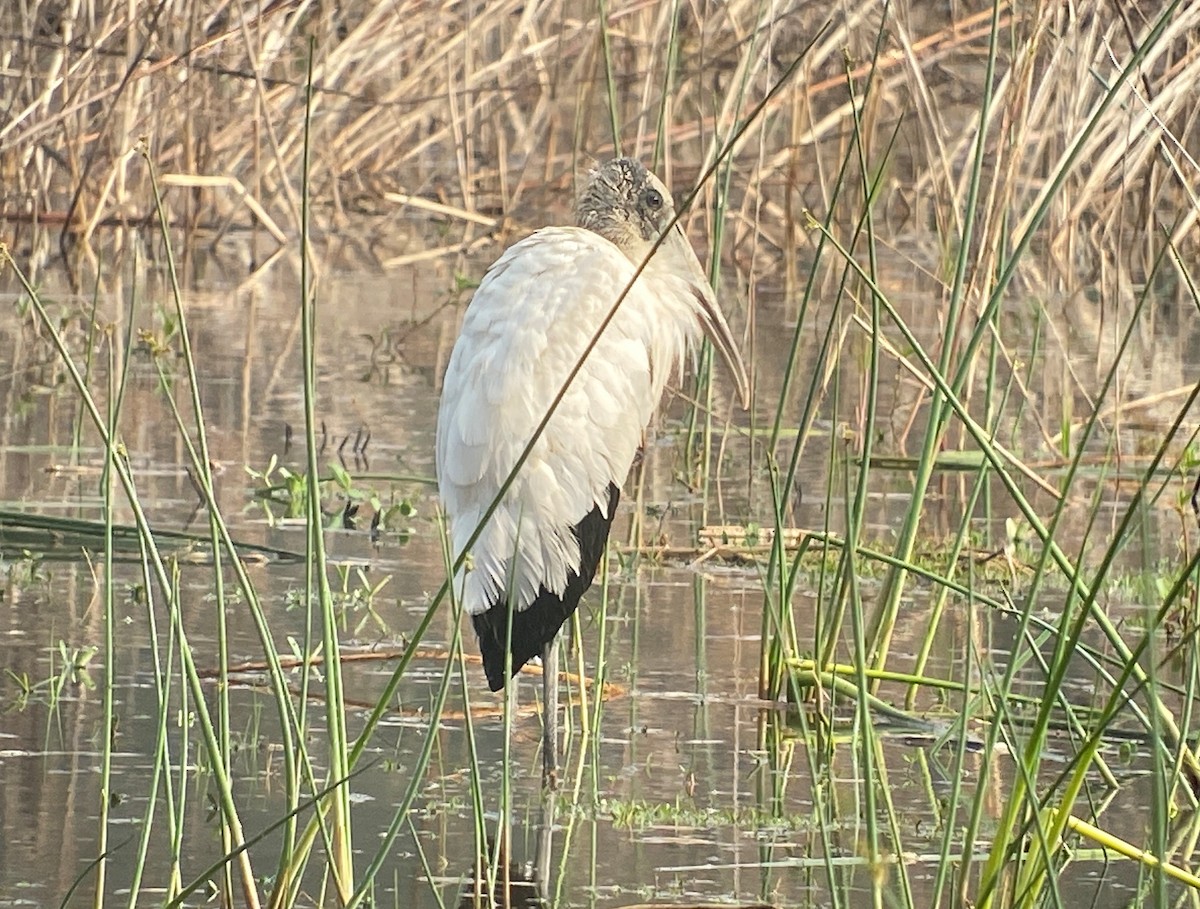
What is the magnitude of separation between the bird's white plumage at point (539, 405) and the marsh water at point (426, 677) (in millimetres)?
212


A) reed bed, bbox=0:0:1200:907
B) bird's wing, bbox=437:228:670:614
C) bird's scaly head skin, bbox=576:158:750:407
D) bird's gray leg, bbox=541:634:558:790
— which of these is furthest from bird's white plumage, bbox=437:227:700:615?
bird's scaly head skin, bbox=576:158:750:407

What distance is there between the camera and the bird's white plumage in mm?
4398

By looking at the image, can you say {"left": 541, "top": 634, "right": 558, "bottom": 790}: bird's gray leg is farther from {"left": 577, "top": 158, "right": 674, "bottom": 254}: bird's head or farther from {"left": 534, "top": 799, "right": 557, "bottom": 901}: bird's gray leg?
{"left": 577, "top": 158, "right": 674, "bottom": 254}: bird's head

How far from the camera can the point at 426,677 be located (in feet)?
15.7

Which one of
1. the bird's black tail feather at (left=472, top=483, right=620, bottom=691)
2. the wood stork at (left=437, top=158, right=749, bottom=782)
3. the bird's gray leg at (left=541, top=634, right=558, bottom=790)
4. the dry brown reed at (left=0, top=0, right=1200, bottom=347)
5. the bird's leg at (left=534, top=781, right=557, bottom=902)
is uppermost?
the dry brown reed at (left=0, top=0, right=1200, bottom=347)

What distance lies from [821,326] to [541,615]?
5.87 m

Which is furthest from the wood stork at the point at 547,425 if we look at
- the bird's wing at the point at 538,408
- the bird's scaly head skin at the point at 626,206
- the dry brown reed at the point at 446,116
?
the dry brown reed at the point at 446,116

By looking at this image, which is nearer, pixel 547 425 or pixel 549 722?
pixel 549 722

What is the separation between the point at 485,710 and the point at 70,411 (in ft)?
10.9

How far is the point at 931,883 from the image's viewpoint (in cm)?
358

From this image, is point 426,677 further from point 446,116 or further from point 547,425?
point 446,116

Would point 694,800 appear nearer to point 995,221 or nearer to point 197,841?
point 197,841

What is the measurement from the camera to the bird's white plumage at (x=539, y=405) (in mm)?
4398

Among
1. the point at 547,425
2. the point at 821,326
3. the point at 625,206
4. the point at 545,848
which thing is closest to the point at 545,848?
the point at 545,848
